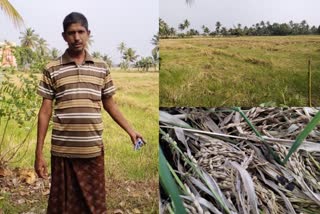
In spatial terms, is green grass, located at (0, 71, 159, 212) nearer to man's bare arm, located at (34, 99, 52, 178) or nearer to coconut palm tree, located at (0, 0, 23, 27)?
man's bare arm, located at (34, 99, 52, 178)

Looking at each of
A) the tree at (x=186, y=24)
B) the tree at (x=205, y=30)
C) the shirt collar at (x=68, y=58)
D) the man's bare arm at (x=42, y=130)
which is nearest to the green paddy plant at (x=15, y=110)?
the man's bare arm at (x=42, y=130)

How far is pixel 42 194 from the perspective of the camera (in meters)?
3.28

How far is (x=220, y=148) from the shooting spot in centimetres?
310

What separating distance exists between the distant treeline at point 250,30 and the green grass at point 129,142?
1.18 feet

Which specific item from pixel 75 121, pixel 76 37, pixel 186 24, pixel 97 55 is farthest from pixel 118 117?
pixel 186 24

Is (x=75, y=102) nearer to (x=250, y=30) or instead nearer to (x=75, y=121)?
(x=75, y=121)

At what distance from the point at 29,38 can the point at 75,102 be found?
2.21 ft

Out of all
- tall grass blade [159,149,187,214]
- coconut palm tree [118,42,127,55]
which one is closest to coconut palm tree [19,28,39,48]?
coconut palm tree [118,42,127,55]

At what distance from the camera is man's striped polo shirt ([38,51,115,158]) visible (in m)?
3.02

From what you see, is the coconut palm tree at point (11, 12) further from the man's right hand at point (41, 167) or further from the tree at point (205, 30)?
the tree at point (205, 30)

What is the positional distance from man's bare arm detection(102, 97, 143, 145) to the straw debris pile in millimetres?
200

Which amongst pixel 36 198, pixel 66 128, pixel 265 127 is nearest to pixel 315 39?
pixel 265 127

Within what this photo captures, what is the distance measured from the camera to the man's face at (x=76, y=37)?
121 inches

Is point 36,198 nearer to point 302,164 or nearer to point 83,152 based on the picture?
point 83,152
